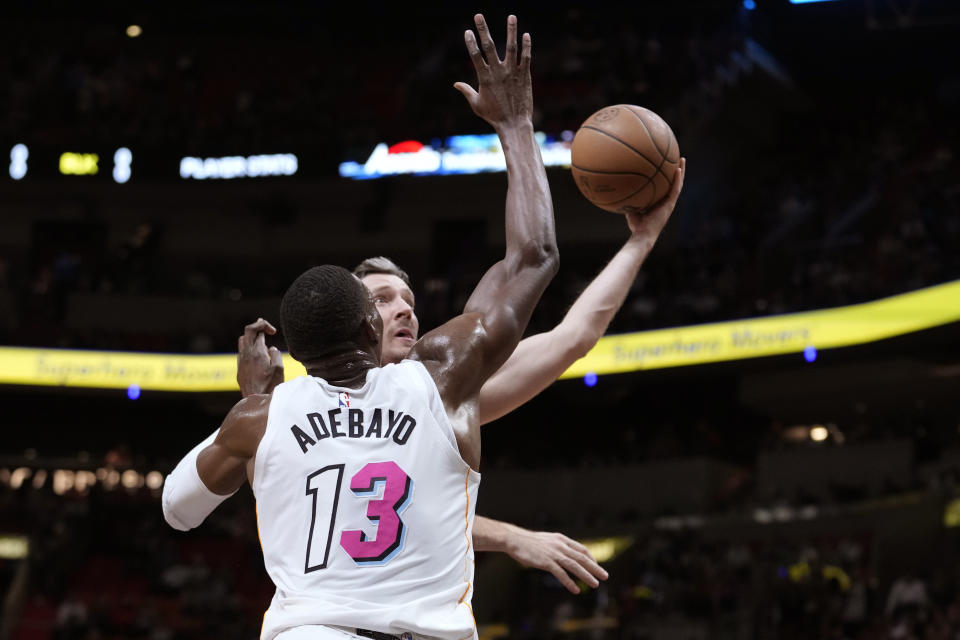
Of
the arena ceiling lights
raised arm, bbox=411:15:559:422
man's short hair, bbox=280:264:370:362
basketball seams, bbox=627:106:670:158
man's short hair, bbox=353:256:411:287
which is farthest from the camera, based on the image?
the arena ceiling lights

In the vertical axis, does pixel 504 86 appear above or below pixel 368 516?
above

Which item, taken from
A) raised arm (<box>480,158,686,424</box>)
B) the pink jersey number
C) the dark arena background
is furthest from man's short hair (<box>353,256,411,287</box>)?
the dark arena background

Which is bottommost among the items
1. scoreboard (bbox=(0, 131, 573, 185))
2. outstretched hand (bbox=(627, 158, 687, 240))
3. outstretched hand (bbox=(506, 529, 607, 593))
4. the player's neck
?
outstretched hand (bbox=(506, 529, 607, 593))

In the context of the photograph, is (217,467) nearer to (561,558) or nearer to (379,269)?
(561,558)

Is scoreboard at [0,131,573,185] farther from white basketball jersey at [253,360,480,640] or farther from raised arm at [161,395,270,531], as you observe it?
white basketball jersey at [253,360,480,640]

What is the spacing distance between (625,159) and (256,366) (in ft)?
5.14

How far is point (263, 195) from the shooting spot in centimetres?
2478

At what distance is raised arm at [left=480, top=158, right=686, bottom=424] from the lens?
3781 millimetres

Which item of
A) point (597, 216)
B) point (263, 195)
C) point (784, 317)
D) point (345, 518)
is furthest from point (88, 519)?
point (345, 518)

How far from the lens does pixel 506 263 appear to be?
A: 328cm

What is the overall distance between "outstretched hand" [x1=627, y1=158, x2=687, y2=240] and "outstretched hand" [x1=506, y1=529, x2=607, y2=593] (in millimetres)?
1139

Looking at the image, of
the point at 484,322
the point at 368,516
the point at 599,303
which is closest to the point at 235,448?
the point at 368,516

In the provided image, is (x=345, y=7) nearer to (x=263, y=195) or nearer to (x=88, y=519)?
(x=263, y=195)

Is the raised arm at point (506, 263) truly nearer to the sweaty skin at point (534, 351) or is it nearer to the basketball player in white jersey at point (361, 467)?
the basketball player in white jersey at point (361, 467)
